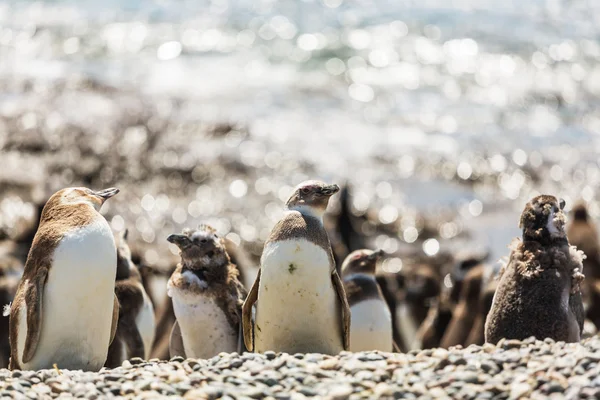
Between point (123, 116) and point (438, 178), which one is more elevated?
point (123, 116)

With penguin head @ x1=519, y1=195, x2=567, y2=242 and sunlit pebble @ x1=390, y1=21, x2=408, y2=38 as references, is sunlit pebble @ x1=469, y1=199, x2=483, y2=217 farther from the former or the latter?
sunlit pebble @ x1=390, y1=21, x2=408, y2=38

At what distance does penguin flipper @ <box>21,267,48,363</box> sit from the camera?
611cm

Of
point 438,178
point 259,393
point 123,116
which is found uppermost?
point 123,116

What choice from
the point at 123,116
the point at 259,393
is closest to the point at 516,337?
the point at 259,393

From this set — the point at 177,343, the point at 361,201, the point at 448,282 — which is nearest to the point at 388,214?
the point at 361,201

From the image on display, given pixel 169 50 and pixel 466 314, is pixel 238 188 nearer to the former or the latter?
pixel 466 314

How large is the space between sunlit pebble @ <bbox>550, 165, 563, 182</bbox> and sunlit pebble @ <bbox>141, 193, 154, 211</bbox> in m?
8.17

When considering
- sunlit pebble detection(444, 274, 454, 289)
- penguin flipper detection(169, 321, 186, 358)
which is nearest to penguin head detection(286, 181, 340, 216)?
penguin flipper detection(169, 321, 186, 358)

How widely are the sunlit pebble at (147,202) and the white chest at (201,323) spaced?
36.6 ft

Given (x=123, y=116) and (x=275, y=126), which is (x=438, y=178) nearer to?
(x=275, y=126)

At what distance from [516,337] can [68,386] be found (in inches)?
107

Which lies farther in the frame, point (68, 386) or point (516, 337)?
point (516, 337)

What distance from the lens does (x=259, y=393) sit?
17.5ft

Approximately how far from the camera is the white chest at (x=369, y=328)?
8.11 meters
